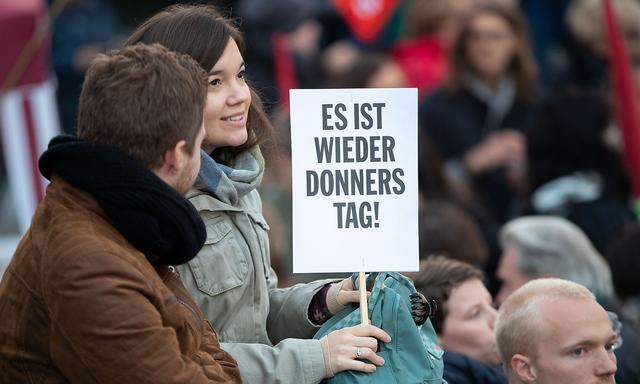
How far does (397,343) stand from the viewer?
3.51 metres

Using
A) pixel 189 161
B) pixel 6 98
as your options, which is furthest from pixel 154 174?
pixel 6 98

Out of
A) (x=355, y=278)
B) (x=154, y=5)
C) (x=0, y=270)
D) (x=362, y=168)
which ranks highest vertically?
(x=154, y=5)

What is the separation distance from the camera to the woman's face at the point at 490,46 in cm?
805

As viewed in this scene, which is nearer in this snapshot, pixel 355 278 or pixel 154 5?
pixel 355 278

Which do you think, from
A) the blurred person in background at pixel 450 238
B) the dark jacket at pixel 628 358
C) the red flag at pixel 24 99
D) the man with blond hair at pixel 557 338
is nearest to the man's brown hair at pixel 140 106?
the man with blond hair at pixel 557 338

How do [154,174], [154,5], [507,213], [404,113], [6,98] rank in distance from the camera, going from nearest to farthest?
[154,174]
[404,113]
[6,98]
[507,213]
[154,5]

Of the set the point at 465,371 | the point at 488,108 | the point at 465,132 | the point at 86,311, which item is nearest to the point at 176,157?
the point at 86,311

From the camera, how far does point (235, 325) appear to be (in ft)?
11.8

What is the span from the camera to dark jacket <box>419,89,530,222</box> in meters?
7.98

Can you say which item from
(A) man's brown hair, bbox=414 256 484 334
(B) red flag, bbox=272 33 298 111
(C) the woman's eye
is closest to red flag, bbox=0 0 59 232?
(B) red flag, bbox=272 33 298 111

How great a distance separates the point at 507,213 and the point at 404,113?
453cm

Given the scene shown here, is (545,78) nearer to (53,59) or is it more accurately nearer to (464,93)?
(464,93)

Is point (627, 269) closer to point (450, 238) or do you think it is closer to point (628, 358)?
point (450, 238)

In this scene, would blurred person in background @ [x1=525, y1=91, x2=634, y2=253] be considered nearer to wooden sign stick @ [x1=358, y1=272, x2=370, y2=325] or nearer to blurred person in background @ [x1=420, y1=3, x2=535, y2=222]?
blurred person in background @ [x1=420, y1=3, x2=535, y2=222]
